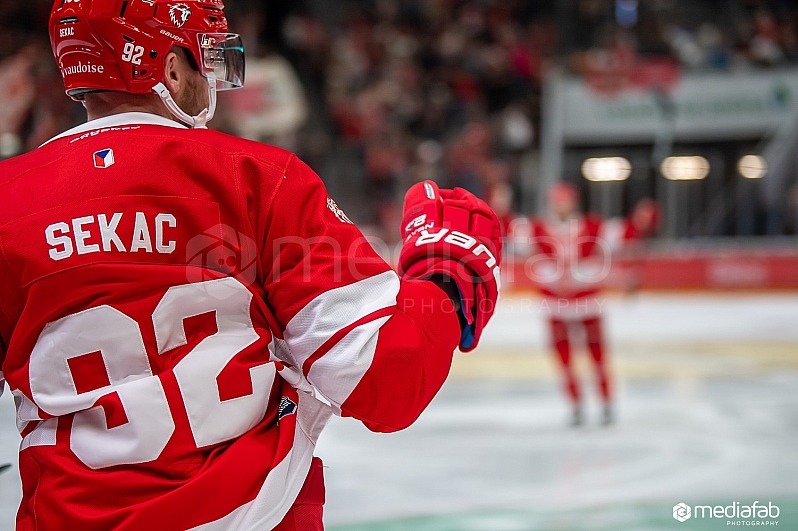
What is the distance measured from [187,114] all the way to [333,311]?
1.15 ft

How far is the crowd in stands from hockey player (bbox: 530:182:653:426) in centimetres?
294

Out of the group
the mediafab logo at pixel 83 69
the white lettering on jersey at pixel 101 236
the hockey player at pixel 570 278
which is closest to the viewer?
the white lettering on jersey at pixel 101 236

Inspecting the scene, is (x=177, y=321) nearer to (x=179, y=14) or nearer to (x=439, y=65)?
(x=179, y=14)

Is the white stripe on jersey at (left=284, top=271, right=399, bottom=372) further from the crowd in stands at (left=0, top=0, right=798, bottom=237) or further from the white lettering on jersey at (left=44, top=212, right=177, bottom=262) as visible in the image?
the crowd in stands at (left=0, top=0, right=798, bottom=237)

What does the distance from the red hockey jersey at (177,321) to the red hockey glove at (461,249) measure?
8 cm

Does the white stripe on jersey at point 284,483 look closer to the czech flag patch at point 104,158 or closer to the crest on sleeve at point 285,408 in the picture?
the crest on sleeve at point 285,408

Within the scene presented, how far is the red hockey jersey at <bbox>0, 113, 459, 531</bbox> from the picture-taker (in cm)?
93

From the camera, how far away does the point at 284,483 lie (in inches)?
39.0

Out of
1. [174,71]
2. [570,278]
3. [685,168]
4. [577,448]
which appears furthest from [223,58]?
[685,168]

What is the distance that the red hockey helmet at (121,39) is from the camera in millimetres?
1013

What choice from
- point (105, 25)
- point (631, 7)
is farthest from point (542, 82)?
point (105, 25)

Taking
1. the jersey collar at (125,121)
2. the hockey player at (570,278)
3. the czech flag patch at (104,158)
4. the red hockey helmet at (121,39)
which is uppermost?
the red hockey helmet at (121,39)

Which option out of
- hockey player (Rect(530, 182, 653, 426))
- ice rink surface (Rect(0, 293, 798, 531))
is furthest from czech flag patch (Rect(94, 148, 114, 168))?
hockey player (Rect(530, 182, 653, 426))

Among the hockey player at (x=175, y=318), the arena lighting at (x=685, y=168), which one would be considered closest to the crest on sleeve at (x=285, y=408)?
the hockey player at (x=175, y=318)
